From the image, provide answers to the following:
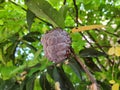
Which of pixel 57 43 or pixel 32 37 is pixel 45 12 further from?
pixel 32 37

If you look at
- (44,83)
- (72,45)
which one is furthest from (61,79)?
(72,45)

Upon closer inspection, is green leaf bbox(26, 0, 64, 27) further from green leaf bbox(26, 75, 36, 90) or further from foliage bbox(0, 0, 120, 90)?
→ green leaf bbox(26, 75, 36, 90)

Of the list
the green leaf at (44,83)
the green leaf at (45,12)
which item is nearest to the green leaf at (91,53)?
the green leaf at (44,83)

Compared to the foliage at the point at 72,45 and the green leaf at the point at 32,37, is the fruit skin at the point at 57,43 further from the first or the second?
the green leaf at the point at 32,37

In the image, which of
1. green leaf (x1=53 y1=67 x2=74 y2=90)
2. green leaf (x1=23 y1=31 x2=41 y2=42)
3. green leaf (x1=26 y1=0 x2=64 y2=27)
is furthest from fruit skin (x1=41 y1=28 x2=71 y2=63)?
green leaf (x1=23 y1=31 x2=41 y2=42)

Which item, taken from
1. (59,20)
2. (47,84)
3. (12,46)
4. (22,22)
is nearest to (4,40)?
(12,46)

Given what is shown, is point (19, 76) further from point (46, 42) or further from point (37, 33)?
point (46, 42)

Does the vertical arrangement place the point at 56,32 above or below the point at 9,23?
above
